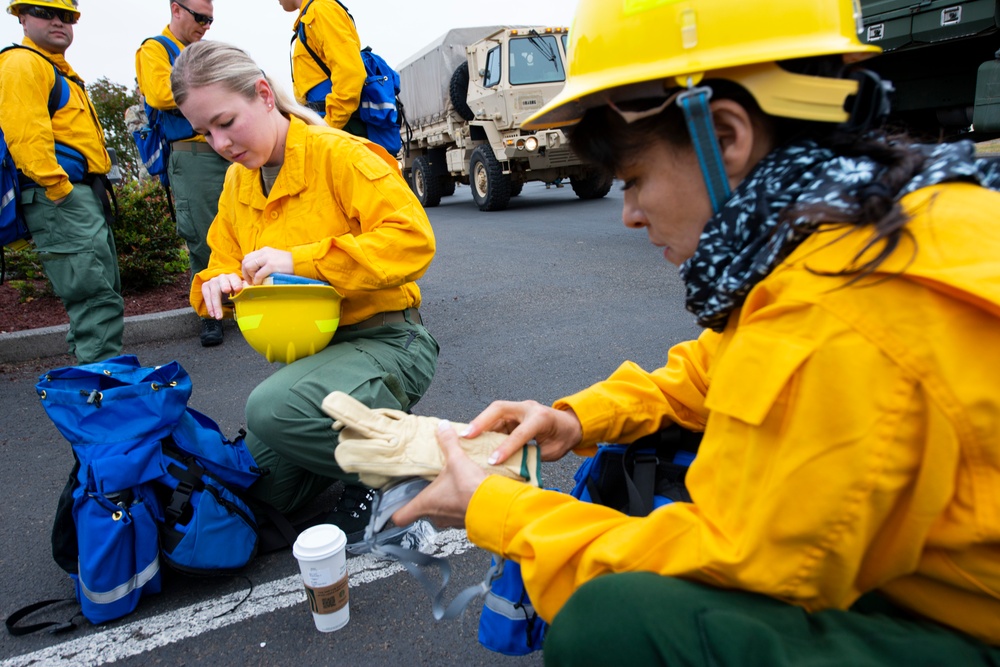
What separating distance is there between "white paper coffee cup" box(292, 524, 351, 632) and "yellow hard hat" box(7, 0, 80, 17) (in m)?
3.41

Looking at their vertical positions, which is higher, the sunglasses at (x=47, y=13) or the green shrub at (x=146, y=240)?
→ the sunglasses at (x=47, y=13)

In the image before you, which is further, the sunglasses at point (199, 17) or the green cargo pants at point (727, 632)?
the sunglasses at point (199, 17)

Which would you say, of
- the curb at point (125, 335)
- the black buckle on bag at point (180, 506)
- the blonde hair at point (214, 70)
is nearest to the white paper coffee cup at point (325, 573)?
the black buckle on bag at point (180, 506)

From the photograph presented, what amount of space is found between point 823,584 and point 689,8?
0.89 meters

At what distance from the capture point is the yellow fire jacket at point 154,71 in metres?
4.32

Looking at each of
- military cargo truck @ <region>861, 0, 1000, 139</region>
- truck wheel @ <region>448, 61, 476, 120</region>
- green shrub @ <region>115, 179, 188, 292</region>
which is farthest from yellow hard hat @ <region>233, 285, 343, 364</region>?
truck wheel @ <region>448, 61, 476, 120</region>

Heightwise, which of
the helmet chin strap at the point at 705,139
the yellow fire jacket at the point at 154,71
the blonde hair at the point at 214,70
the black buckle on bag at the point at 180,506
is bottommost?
the black buckle on bag at the point at 180,506

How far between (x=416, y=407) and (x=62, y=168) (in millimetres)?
2351

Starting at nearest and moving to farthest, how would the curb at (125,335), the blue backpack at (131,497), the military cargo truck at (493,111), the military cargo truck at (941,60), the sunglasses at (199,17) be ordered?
the blue backpack at (131,497) < the sunglasses at (199,17) < the curb at (125,335) < the military cargo truck at (941,60) < the military cargo truck at (493,111)

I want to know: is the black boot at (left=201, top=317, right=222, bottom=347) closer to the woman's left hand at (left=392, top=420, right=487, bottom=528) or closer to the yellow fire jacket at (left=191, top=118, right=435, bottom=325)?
the yellow fire jacket at (left=191, top=118, right=435, bottom=325)

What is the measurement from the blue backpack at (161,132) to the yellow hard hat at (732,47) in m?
4.08

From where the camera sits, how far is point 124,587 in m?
2.07

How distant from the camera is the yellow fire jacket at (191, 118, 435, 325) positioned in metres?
2.28

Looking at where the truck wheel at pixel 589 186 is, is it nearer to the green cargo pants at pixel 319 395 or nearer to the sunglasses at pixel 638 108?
the green cargo pants at pixel 319 395
